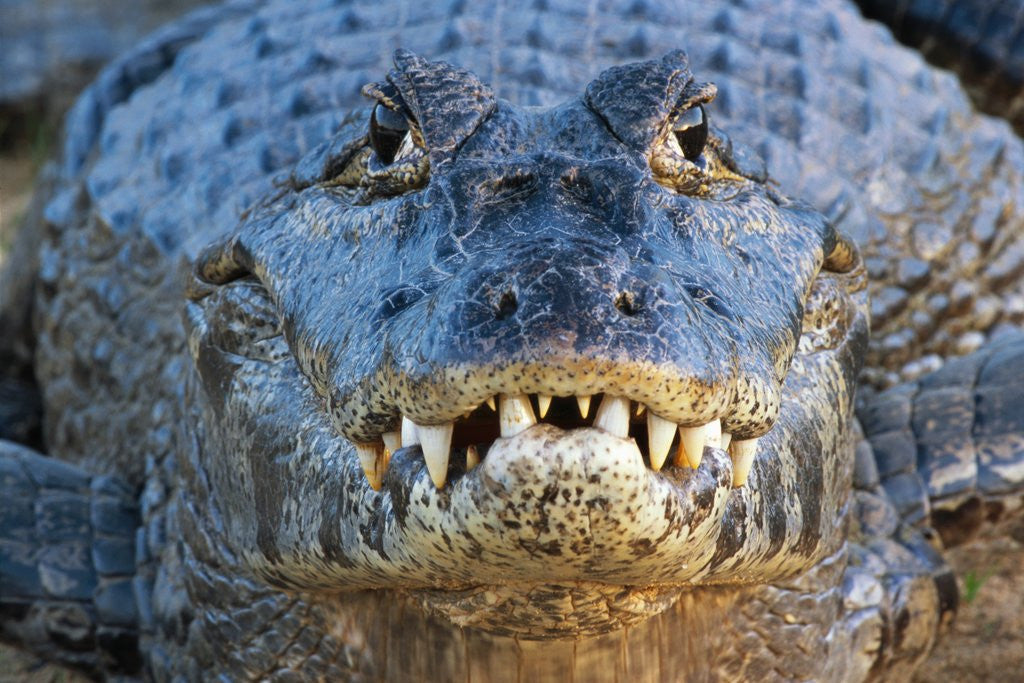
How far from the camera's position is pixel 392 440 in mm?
2170

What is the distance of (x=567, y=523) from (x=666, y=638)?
2.60ft

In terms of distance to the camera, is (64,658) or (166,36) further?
(166,36)

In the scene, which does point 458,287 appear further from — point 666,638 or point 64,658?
point 64,658

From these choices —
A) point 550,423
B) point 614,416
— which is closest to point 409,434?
point 550,423

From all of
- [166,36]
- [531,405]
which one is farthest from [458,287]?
[166,36]

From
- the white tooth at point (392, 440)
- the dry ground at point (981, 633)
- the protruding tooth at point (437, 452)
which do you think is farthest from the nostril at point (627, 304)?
the dry ground at point (981, 633)

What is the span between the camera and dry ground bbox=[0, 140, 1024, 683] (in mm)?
3521

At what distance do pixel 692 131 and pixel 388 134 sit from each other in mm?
577

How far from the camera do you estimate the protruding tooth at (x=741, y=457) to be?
7.33 ft

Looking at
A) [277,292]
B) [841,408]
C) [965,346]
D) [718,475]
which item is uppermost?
[718,475]

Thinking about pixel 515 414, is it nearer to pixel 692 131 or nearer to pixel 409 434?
pixel 409 434

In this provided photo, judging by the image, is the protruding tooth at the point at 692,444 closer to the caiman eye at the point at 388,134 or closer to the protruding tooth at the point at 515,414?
the protruding tooth at the point at 515,414

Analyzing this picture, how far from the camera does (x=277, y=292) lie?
8.83 ft

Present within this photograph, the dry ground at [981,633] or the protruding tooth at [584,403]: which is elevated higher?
the protruding tooth at [584,403]
